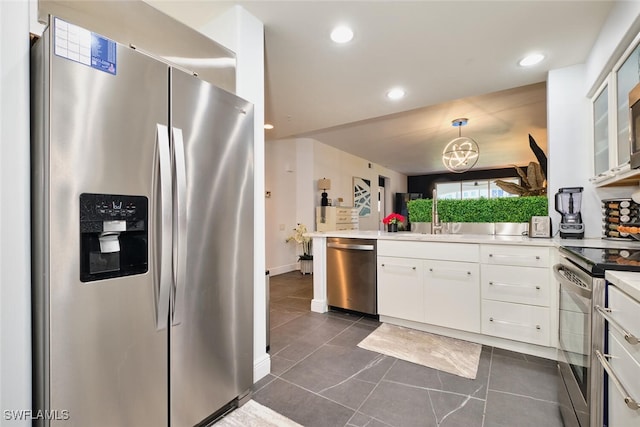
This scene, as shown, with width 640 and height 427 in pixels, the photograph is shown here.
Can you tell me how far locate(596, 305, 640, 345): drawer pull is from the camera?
2.67ft

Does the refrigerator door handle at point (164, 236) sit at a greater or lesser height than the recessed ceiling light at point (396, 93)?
lesser

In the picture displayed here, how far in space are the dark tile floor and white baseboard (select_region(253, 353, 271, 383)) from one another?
0.13ft

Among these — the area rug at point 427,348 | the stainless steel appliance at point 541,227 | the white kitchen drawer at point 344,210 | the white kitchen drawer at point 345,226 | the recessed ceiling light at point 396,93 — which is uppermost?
the recessed ceiling light at point 396,93

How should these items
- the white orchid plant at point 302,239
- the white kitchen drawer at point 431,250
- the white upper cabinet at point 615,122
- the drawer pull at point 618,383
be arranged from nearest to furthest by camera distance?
1. the drawer pull at point 618,383
2. the white upper cabinet at point 615,122
3. the white kitchen drawer at point 431,250
4. the white orchid plant at point 302,239

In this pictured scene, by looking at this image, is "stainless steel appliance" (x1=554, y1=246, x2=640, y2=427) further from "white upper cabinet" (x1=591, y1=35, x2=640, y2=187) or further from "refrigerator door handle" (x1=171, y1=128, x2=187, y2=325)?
"refrigerator door handle" (x1=171, y1=128, x2=187, y2=325)

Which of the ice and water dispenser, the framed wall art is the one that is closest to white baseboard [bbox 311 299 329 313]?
the ice and water dispenser

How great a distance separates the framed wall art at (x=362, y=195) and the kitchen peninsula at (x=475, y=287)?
439 centimetres

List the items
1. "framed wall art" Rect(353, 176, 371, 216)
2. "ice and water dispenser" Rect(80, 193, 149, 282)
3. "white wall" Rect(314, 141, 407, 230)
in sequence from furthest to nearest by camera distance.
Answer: "framed wall art" Rect(353, 176, 371, 216)
"white wall" Rect(314, 141, 407, 230)
"ice and water dispenser" Rect(80, 193, 149, 282)

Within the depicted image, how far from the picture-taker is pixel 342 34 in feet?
6.94

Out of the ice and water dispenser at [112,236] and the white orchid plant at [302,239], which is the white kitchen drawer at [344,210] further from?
the ice and water dispenser at [112,236]

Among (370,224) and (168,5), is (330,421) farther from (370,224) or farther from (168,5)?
(370,224)

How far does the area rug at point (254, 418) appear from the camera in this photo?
4.87 ft

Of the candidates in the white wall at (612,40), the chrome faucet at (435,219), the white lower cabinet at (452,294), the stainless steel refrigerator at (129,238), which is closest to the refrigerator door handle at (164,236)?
the stainless steel refrigerator at (129,238)

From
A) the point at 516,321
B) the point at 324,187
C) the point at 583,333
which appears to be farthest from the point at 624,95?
the point at 324,187
